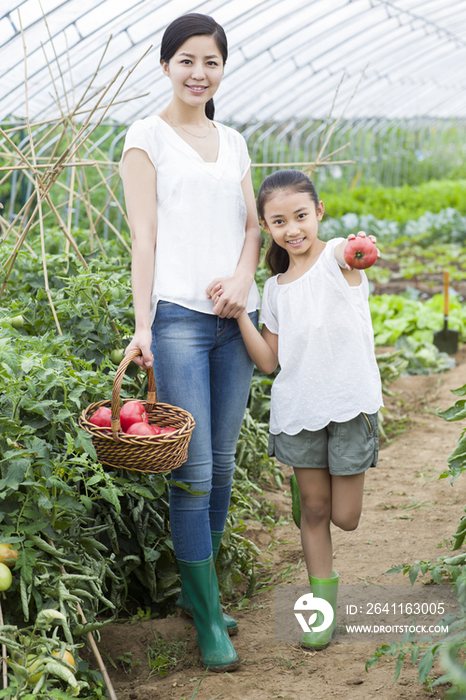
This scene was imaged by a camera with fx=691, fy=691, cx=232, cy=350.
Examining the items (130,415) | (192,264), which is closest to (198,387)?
(130,415)

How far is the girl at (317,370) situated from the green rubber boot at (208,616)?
23cm

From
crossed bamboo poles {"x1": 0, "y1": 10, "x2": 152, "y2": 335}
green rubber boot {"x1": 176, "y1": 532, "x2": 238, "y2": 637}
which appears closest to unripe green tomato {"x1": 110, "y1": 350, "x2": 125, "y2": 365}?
crossed bamboo poles {"x1": 0, "y1": 10, "x2": 152, "y2": 335}

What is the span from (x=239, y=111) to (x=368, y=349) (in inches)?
246

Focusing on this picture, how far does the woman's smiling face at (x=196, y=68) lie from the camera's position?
5.37ft

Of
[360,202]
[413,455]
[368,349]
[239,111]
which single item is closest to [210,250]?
[368,349]

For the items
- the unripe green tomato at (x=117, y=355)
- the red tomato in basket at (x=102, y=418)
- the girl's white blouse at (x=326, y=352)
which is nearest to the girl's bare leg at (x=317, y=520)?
the girl's white blouse at (x=326, y=352)

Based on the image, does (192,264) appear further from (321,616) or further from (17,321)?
(321,616)

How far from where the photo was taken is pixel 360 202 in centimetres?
966

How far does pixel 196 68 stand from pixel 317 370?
0.79 meters

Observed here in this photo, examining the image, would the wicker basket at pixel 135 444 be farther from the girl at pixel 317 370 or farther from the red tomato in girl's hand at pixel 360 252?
the red tomato in girl's hand at pixel 360 252

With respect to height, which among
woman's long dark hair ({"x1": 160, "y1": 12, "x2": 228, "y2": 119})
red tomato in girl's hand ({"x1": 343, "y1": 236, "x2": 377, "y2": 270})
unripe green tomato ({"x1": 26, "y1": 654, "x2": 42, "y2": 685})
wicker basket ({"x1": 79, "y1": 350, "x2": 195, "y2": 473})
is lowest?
unripe green tomato ({"x1": 26, "y1": 654, "x2": 42, "y2": 685})

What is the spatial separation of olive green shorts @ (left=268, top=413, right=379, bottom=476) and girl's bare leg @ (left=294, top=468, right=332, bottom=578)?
0.05m

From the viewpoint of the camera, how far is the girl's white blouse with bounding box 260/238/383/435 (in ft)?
5.69

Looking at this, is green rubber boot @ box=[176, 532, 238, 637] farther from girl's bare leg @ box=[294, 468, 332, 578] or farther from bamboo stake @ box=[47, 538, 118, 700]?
bamboo stake @ box=[47, 538, 118, 700]
